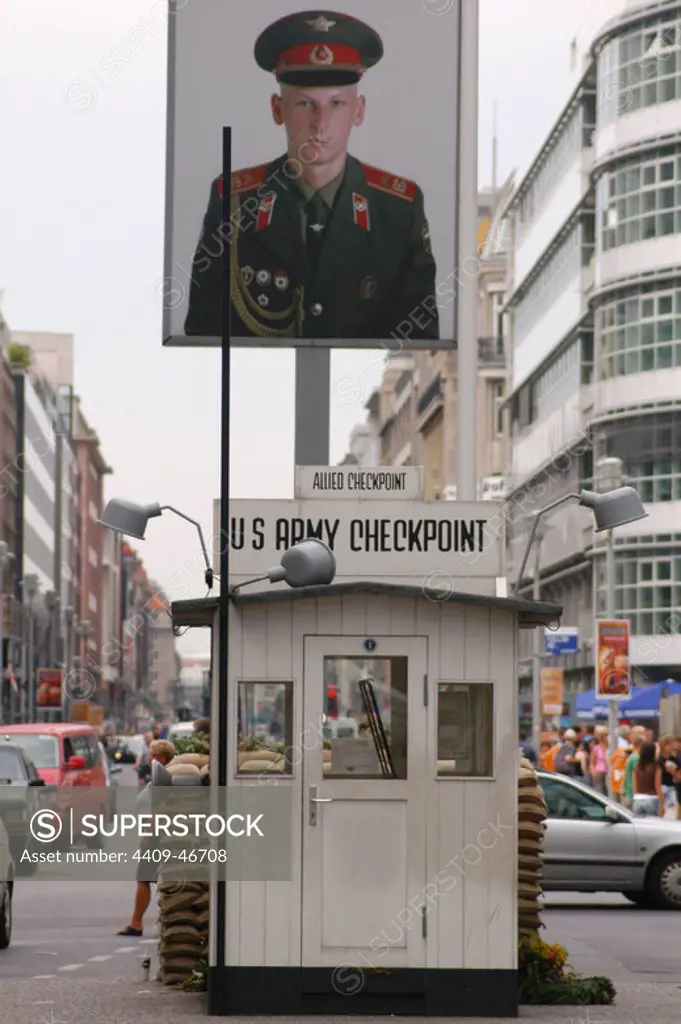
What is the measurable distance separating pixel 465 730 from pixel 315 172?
771 cm

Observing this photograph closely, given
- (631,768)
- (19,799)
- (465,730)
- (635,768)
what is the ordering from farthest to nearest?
(631,768) → (635,768) → (19,799) → (465,730)

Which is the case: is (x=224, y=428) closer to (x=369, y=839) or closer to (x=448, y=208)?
(x=369, y=839)

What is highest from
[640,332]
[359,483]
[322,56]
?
[640,332]

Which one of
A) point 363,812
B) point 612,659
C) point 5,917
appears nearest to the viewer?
point 363,812

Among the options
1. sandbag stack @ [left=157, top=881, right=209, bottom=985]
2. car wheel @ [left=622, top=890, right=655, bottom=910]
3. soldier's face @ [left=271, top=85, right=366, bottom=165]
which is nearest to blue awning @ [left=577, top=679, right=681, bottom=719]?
car wheel @ [left=622, top=890, right=655, bottom=910]

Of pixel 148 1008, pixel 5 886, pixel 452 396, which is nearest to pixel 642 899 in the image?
pixel 5 886

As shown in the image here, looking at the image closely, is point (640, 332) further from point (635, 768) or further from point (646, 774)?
point (646, 774)

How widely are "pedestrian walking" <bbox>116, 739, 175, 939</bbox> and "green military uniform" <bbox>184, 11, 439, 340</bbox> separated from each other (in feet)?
11.4

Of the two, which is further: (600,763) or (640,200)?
(640,200)

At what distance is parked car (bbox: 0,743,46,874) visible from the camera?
21891 millimetres

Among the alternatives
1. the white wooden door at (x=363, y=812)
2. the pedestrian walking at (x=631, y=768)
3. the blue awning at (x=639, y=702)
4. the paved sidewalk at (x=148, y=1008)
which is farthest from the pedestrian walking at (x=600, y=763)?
the white wooden door at (x=363, y=812)

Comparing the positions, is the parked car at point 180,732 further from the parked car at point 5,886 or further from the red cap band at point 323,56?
the red cap band at point 323,56

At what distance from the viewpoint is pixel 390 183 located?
67.6ft

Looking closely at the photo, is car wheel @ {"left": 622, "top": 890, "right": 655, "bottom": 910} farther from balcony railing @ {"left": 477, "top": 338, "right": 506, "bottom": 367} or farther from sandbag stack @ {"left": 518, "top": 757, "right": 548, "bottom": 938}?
balcony railing @ {"left": 477, "top": 338, "right": 506, "bottom": 367}
